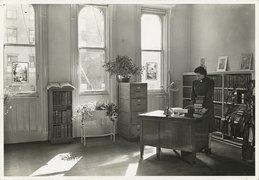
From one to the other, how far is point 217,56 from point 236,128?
2073 mm

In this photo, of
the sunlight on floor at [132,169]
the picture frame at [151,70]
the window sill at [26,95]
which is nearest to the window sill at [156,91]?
the picture frame at [151,70]

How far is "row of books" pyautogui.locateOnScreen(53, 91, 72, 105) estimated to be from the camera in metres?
6.34

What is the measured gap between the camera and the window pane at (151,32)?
7.76m

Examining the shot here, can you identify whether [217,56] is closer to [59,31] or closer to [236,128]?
[236,128]

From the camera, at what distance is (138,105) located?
677cm

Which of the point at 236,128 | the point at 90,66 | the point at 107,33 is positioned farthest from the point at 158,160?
the point at 107,33

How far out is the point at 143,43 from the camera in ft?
25.7

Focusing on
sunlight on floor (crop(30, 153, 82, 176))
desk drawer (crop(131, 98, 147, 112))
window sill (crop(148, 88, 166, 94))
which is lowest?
sunlight on floor (crop(30, 153, 82, 176))

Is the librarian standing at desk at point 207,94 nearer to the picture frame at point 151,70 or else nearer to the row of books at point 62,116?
the picture frame at point 151,70

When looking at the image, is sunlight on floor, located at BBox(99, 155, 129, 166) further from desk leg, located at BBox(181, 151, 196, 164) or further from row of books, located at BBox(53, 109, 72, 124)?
row of books, located at BBox(53, 109, 72, 124)

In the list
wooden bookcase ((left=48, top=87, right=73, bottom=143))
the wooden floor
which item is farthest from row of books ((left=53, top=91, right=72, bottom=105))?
the wooden floor

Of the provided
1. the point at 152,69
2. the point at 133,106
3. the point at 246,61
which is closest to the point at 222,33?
the point at 246,61

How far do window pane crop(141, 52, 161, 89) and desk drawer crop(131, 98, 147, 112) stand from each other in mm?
1207

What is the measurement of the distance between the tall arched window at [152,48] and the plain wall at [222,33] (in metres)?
0.96
